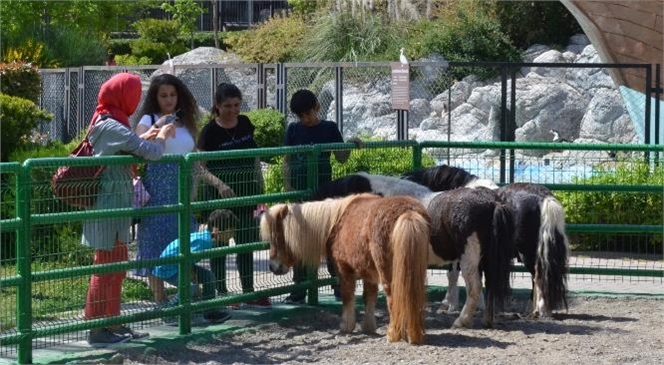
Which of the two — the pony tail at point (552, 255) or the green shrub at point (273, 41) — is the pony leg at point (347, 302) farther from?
the green shrub at point (273, 41)

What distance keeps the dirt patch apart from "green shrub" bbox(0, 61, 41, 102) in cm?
985

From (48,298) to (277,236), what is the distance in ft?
5.65

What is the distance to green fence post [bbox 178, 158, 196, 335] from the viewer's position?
8.17m

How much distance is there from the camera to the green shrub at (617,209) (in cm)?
1173

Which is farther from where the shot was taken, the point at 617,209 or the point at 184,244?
the point at 617,209

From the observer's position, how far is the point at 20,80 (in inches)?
718

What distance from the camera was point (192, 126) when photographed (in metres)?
8.68

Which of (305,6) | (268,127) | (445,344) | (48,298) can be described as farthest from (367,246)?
(305,6)

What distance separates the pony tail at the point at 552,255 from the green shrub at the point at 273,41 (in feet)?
60.2

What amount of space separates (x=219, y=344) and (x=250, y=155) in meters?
1.41

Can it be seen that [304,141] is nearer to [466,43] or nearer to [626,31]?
[626,31]

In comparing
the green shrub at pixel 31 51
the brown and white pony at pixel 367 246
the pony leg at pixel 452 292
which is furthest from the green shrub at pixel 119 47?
the brown and white pony at pixel 367 246

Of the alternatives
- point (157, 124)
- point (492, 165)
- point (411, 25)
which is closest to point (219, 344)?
point (157, 124)

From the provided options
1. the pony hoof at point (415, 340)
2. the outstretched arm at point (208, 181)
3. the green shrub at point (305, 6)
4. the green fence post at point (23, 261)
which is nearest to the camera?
the green fence post at point (23, 261)
